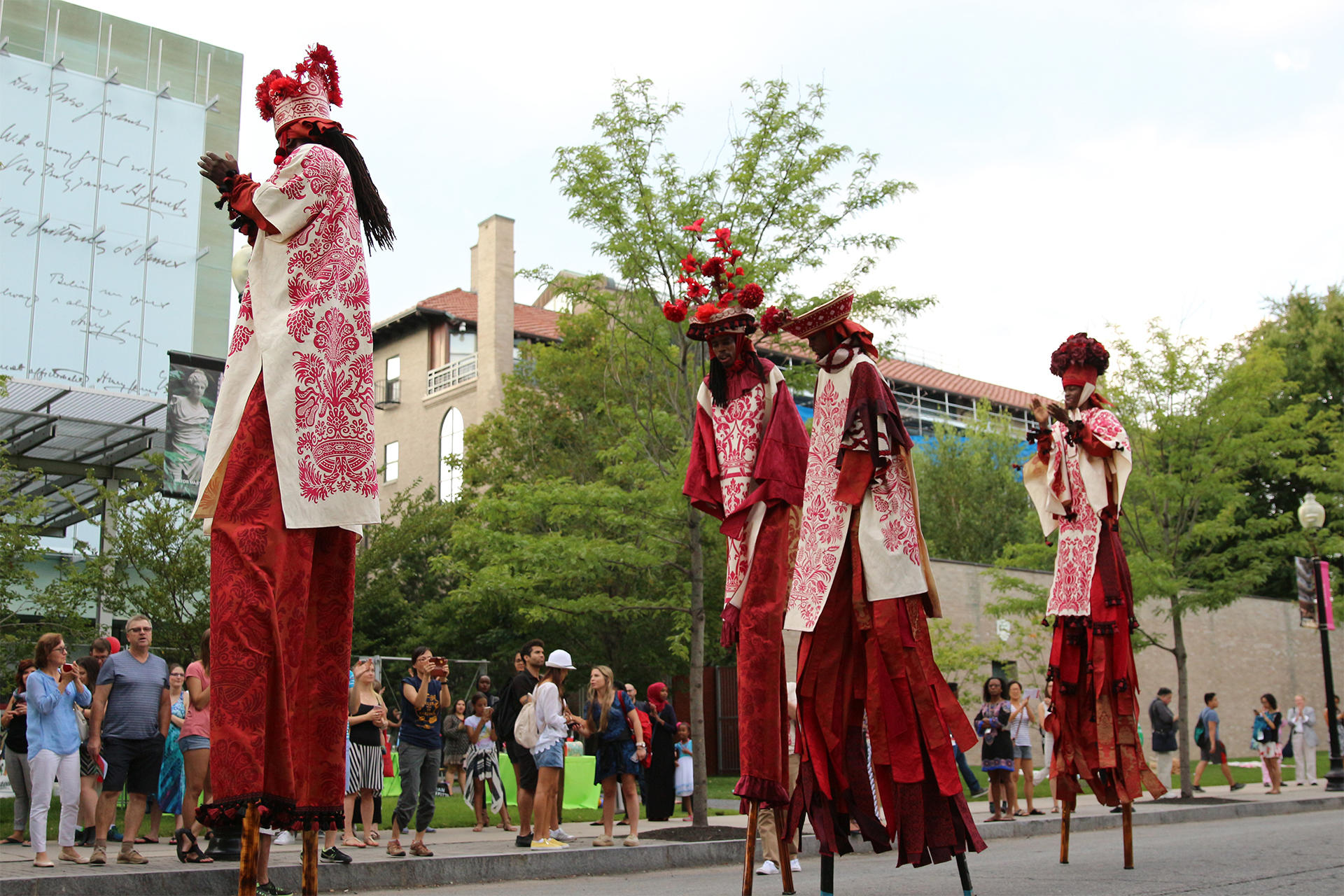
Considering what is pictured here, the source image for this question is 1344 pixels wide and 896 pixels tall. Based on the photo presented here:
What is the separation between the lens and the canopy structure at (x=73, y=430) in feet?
62.0

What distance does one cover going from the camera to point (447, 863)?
374 inches

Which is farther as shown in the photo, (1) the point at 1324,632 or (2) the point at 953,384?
(2) the point at 953,384

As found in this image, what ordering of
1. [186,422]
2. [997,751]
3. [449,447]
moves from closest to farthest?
1. [997,751]
2. [186,422]
3. [449,447]

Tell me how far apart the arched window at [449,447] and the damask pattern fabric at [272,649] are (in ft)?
120

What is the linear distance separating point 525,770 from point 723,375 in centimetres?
637

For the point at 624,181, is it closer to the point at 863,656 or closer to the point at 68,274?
the point at 863,656

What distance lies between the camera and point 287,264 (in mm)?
4770

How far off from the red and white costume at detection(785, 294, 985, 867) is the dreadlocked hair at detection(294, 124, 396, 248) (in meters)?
2.31

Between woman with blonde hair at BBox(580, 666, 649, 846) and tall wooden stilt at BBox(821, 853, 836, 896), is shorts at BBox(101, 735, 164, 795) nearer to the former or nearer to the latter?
woman with blonde hair at BBox(580, 666, 649, 846)

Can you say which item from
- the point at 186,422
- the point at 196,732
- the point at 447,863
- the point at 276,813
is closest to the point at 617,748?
the point at 447,863

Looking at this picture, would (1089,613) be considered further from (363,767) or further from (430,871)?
(363,767)

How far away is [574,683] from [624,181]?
20.5 meters

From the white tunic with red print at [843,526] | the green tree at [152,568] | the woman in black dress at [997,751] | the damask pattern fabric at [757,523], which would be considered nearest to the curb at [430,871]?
the woman in black dress at [997,751]

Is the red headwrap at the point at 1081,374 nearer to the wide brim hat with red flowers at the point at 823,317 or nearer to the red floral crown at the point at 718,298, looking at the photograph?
the red floral crown at the point at 718,298
